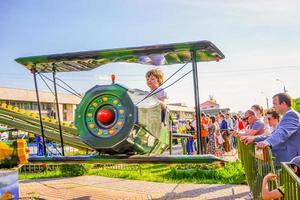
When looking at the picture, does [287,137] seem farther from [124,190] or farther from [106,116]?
[124,190]

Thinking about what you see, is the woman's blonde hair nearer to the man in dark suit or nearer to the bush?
the man in dark suit

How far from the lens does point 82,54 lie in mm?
6355

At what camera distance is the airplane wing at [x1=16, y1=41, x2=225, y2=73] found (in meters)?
5.87

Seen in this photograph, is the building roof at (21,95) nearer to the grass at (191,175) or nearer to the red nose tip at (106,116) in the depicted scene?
the grass at (191,175)

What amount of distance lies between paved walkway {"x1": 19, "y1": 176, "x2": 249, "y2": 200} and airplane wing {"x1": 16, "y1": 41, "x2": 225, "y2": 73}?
259 centimetres

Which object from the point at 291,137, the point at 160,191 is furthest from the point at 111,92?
the point at 160,191

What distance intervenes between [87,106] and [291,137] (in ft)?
10.2

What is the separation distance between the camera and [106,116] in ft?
18.7

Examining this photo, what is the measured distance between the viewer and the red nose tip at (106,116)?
224 inches

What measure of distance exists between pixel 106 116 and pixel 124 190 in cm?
308

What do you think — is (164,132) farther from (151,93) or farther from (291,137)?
(291,137)

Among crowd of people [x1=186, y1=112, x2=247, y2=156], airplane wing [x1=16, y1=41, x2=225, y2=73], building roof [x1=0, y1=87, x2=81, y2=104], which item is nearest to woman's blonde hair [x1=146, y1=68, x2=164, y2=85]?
airplane wing [x1=16, y1=41, x2=225, y2=73]

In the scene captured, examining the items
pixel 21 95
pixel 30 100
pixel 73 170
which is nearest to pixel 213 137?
pixel 73 170

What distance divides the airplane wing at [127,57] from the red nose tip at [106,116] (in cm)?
106
